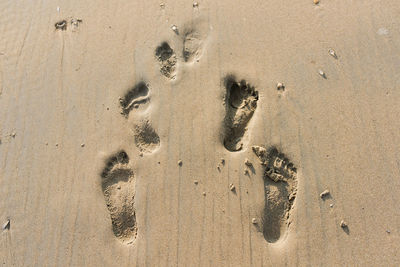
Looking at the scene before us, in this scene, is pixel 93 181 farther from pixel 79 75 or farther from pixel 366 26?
pixel 366 26

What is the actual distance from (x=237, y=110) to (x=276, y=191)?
782 millimetres

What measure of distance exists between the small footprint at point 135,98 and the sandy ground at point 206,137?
10mm

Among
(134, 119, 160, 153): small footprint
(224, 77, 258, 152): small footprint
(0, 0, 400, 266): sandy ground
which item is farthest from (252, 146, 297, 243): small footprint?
(134, 119, 160, 153): small footprint

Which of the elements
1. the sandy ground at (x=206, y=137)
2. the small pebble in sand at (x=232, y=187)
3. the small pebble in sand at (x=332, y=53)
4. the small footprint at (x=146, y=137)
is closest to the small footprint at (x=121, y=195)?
the sandy ground at (x=206, y=137)

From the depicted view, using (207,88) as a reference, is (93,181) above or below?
below

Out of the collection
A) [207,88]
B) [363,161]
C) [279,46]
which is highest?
[279,46]

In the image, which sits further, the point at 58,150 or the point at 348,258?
the point at 58,150

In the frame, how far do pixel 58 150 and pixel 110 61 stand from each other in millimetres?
992

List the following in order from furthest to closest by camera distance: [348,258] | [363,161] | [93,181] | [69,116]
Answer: [69,116] → [93,181] → [363,161] → [348,258]

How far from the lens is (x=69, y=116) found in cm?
291

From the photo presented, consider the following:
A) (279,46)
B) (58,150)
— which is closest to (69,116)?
(58,150)

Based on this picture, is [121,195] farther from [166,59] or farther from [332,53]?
[332,53]

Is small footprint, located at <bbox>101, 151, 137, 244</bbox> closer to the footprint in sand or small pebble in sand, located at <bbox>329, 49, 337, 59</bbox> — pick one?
the footprint in sand

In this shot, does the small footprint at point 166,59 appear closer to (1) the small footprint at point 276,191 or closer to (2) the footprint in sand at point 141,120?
(2) the footprint in sand at point 141,120
